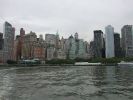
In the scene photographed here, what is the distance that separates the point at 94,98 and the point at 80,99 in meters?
2.13

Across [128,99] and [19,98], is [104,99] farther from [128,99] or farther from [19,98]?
[19,98]

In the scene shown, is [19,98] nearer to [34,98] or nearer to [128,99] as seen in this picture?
[34,98]

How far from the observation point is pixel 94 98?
32219 mm

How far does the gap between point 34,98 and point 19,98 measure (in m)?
2.13

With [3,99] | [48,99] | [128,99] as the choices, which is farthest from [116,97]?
[3,99]

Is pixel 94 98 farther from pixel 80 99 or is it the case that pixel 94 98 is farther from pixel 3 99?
pixel 3 99

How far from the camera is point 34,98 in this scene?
3278cm

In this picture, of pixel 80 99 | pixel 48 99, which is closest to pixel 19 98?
pixel 48 99

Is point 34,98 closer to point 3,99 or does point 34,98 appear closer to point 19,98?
point 19,98

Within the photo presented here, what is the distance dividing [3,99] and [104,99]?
13.9m

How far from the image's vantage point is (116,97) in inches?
1294

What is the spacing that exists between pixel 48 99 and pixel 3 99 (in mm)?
6238

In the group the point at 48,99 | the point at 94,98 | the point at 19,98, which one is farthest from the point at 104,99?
the point at 19,98

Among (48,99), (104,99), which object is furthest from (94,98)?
(48,99)
